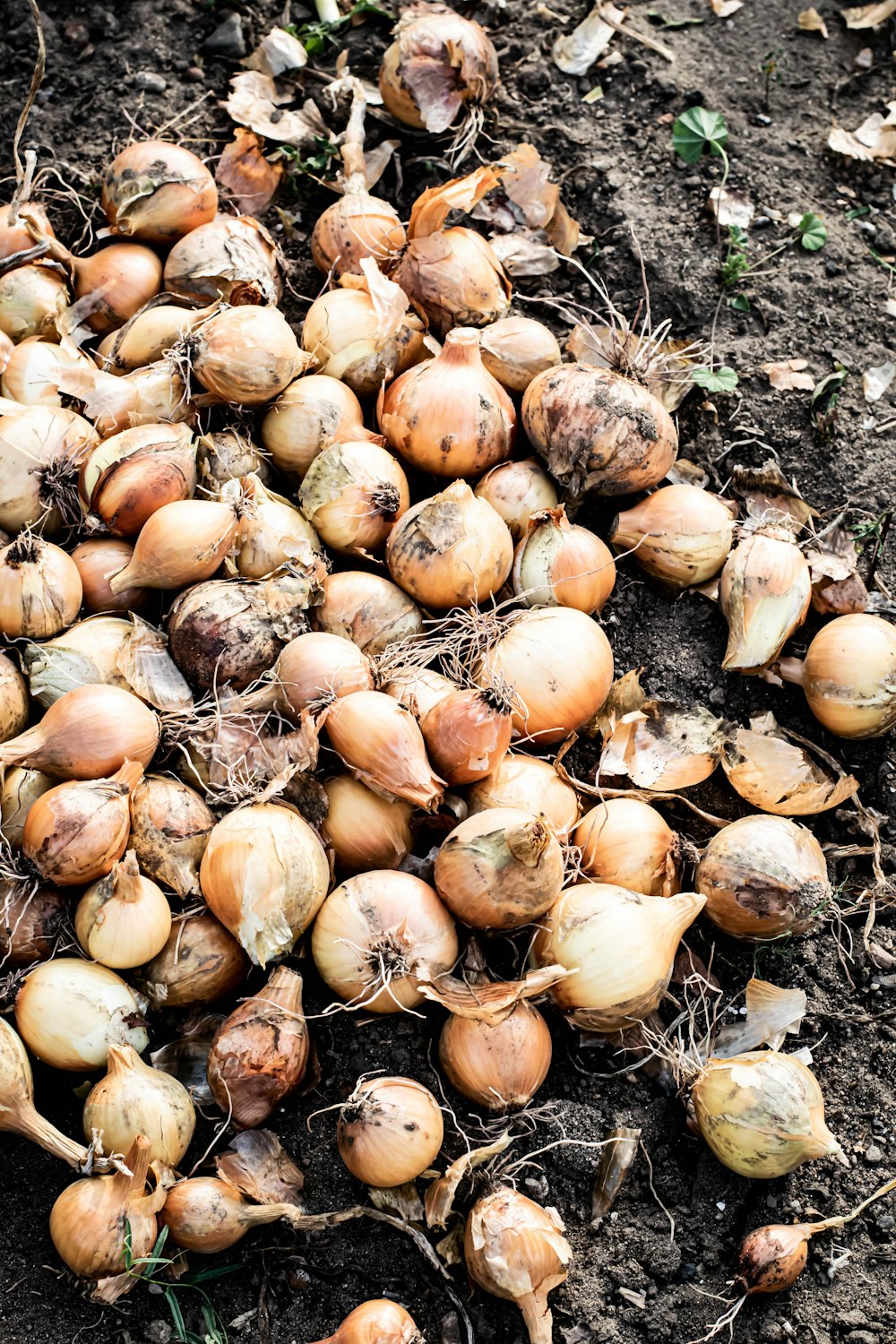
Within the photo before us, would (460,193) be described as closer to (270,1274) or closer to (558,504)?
(558,504)

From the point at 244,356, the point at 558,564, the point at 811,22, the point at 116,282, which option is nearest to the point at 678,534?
the point at 558,564

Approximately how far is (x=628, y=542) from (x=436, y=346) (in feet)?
2.15

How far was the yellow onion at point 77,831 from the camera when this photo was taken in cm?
205

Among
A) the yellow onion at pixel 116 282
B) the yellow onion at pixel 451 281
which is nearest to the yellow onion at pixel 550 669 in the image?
the yellow onion at pixel 451 281

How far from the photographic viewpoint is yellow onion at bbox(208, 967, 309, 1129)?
2.00 meters

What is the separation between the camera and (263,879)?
203 centimetres

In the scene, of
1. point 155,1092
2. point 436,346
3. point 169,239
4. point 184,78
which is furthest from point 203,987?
point 184,78

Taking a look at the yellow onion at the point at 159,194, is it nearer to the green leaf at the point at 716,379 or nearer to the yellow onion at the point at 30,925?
the green leaf at the point at 716,379

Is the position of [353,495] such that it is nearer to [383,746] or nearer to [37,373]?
[383,746]

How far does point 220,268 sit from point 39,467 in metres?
0.69

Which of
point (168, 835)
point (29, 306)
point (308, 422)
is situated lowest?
point (168, 835)

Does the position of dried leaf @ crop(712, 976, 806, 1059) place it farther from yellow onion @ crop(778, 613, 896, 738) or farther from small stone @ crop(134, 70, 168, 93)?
small stone @ crop(134, 70, 168, 93)

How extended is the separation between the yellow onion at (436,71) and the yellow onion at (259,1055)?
233 centimetres

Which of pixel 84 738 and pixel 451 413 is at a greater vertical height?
pixel 451 413
